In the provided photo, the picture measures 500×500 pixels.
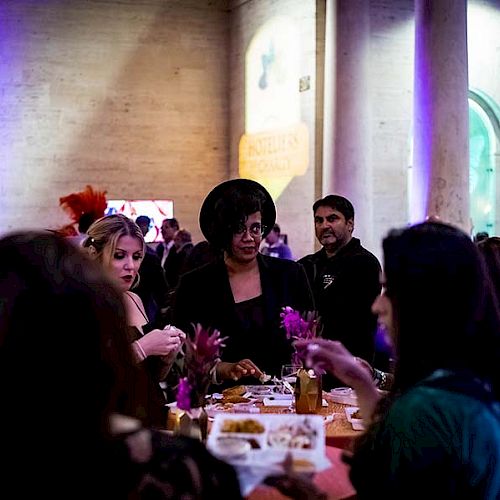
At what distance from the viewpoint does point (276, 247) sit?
10.5m

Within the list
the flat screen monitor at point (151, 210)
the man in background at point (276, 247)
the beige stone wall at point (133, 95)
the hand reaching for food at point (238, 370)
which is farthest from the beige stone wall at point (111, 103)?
the hand reaching for food at point (238, 370)

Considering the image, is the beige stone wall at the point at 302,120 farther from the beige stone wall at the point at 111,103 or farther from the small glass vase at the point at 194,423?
the small glass vase at the point at 194,423

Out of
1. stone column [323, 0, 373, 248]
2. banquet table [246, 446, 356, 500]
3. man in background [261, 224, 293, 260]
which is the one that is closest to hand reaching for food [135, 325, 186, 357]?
banquet table [246, 446, 356, 500]

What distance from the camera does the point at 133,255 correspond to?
10.7ft

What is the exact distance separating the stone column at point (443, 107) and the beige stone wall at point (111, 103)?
5.01m

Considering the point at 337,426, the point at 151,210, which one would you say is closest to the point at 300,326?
the point at 337,426

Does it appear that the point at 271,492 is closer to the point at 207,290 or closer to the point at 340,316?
the point at 207,290

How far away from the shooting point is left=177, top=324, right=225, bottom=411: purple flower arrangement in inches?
91.7

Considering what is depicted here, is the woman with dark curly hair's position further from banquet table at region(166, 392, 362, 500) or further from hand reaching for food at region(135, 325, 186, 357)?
hand reaching for food at region(135, 325, 186, 357)

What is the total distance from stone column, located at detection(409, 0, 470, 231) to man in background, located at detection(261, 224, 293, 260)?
96.8 inches

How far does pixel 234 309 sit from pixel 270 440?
1957mm

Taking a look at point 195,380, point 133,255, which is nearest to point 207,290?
point 133,255

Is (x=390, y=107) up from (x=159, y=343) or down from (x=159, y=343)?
up

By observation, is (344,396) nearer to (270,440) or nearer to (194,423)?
(194,423)
